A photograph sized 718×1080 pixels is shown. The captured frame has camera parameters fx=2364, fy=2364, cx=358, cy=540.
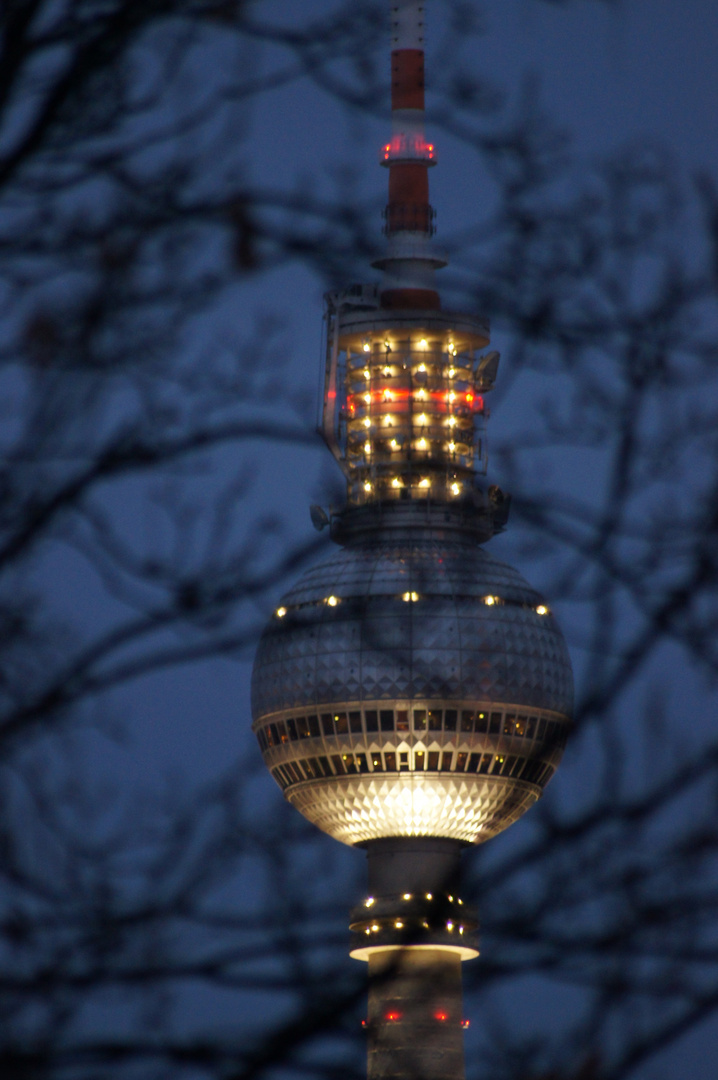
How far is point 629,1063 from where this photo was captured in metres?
14.7

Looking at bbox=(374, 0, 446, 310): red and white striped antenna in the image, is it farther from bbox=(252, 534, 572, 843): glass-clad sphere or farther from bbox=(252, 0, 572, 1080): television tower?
bbox=(252, 534, 572, 843): glass-clad sphere

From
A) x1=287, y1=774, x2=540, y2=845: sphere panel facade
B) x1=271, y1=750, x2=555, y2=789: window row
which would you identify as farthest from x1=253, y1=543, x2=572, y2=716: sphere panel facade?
x1=287, y1=774, x2=540, y2=845: sphere panel facade

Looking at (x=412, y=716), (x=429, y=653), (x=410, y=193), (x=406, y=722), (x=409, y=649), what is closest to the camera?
(x=409, y=649)

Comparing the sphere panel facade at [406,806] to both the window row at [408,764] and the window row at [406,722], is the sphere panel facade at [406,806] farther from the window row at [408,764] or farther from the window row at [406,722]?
the window row at [406,722]

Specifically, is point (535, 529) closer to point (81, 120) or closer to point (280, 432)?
point (280, 432)

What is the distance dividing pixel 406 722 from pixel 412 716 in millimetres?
522

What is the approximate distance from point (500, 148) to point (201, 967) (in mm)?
7359

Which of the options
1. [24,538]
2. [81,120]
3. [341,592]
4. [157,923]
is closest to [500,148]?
[81,120]

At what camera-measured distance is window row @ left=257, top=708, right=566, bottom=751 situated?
467ft

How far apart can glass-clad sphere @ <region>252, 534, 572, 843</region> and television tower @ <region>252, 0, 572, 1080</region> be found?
13 centimetres

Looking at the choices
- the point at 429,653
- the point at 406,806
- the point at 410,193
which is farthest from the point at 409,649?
the point at 410,193

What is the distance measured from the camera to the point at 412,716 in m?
143

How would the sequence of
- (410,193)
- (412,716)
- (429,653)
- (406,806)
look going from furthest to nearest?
1. (410,193)
2. (429,653)
3. (412,716)
4. (406,806)

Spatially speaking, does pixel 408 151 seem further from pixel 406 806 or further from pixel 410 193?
pixel 406 806
